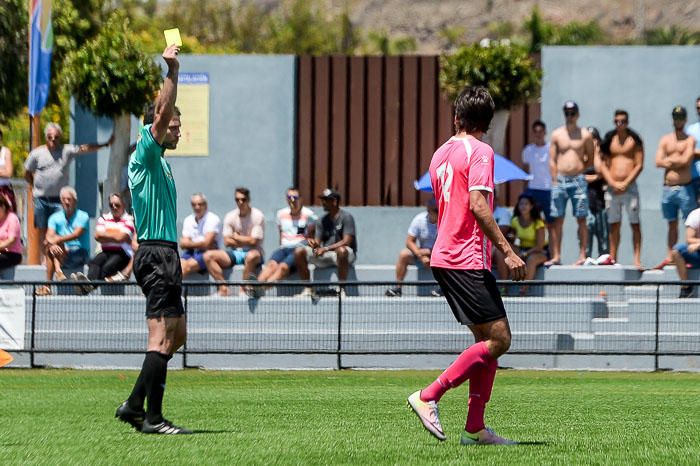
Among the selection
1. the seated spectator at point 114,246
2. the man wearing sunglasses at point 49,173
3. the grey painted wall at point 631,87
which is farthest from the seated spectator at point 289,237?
the grey painted wall at point 631,87

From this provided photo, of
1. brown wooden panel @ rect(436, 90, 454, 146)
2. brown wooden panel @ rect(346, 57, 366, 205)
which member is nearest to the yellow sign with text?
brown wooden panel @ rect(346, 57, 366, 205)

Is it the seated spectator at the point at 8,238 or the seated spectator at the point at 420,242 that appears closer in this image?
the seated spectator at the point at 420,242

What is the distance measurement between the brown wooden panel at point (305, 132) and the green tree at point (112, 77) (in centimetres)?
329

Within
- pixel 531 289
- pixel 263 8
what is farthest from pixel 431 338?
pixel 263 8

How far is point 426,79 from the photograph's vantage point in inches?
971

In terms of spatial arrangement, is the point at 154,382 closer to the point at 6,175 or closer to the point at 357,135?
the point at 6,175

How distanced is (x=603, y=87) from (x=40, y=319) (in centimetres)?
1009

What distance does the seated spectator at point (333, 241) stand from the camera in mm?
19406

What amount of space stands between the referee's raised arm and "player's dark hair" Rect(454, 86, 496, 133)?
5.56 feet

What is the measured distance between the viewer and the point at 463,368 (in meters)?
8.55

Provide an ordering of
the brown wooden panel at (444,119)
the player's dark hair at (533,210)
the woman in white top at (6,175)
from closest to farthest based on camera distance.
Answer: the player's dark hair at (533,210)
the woman in white top at (6,175)
the brown wooden panel at (444,119)

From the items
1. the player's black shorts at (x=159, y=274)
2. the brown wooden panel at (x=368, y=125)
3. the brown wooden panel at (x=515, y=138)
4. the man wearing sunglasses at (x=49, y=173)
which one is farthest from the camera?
the brown wooden panel at (x=368, y=125)

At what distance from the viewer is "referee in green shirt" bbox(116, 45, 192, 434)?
9.12m

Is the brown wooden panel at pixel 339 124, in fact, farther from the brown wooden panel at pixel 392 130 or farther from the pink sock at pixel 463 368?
the pink sock at pixel 463 368
